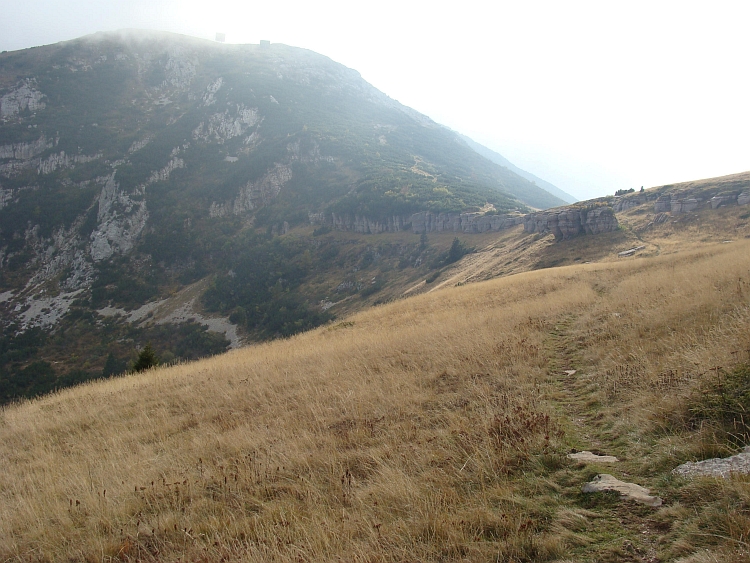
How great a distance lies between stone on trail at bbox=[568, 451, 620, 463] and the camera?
3730mm

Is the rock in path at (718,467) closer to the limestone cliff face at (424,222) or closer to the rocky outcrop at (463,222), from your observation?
the rocky outcrop at (463,222)

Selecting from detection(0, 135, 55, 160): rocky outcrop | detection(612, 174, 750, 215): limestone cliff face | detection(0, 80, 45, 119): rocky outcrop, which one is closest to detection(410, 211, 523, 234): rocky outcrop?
detection(612, 174, 750, 215): limestone cliff face

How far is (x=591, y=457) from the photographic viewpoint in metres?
3.82

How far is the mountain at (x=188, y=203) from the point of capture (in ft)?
250

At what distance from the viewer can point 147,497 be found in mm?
4355

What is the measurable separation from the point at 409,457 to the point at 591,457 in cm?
184

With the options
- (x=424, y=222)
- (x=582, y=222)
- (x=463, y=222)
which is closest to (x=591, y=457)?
(x=582, y=222)

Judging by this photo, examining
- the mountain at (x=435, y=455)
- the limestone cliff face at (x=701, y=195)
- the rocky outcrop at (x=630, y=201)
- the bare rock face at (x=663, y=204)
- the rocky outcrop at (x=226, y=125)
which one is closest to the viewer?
the mountain at (x=435, y=455)

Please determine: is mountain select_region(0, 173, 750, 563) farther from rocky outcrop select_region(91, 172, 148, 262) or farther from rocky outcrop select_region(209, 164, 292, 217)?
rocky outcrop select_region(209, 164, 292, 217)

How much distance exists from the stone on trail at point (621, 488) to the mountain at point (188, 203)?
61.6 metres

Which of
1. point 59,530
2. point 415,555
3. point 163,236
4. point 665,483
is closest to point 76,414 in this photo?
point 59,530

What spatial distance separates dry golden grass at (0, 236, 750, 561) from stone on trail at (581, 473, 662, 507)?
3.6 inches

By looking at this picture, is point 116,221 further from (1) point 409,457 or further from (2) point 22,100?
(1) point 409,457

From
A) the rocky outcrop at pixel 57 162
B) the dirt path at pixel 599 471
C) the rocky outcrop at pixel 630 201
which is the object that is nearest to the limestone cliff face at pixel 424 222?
the rocky outcrop at pixel 630 201
